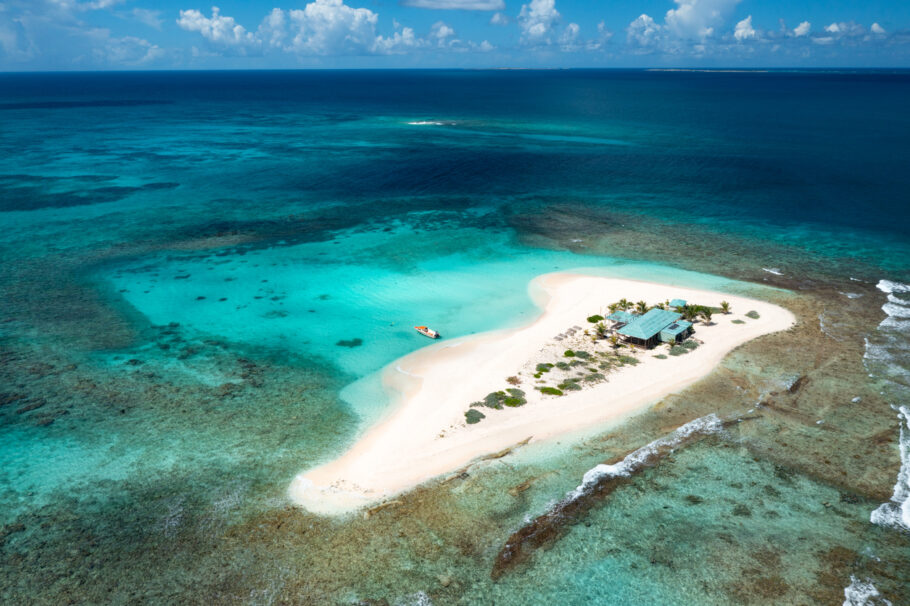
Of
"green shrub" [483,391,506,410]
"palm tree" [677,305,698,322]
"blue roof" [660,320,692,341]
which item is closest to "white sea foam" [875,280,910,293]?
"palm tree" [677,305,698,322]

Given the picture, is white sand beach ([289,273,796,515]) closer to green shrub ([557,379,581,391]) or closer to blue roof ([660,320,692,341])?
green shrub ([557,379,581,391])

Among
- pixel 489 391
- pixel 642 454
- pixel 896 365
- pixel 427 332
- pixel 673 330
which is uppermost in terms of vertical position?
pixel 673 330

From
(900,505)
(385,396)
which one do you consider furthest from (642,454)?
(385,396)

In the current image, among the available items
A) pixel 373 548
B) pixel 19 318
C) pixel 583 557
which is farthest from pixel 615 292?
pixel 19 318

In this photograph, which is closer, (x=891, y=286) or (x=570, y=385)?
(x=570, y=385)

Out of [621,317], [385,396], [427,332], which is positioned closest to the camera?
[385,396]

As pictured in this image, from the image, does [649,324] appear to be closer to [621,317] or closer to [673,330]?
[673,330]

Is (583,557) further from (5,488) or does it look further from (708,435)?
(5,488)

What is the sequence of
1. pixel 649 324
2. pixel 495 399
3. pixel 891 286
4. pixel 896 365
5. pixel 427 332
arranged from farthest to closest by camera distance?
pixel 891 286 → pixel 427 332 → pixel 649 324 → pixel 896 365 → pixel 495 399
